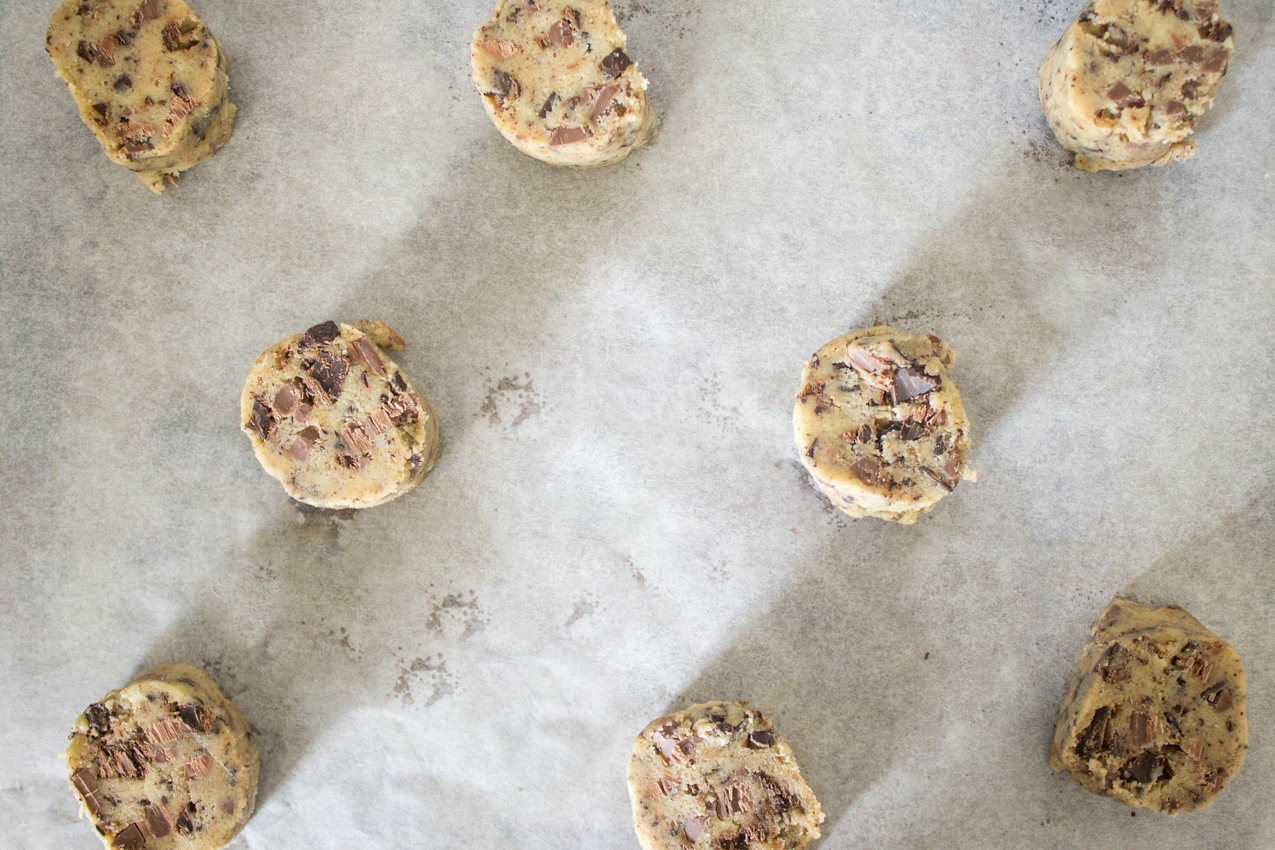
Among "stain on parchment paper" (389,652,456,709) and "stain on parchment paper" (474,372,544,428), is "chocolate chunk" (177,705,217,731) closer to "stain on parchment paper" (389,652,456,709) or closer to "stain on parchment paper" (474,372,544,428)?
"stain on parchment paper" (389,652,456,709)

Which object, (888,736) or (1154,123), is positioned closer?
(1154,123)

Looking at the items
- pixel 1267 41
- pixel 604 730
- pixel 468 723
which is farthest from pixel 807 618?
pixel 1267 41

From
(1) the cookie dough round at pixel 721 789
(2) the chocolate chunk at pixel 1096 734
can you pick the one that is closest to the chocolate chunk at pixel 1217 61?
(2) the chocolate chunk at pixel 1096 734

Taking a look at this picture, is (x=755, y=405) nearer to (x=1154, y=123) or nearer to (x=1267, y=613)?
(x=1154, y=123)

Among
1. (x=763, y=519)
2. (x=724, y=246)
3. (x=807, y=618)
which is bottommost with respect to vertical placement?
(x=807, y=618)

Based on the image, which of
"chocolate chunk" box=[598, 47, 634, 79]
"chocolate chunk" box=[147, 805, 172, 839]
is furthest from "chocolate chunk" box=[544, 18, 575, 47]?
"chocolate chunk" box=[147, 805, 172, 839]

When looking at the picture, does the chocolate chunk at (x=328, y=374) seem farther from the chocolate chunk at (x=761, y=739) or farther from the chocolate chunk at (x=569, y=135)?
the chocolate chunk at (x=761, y=739)
